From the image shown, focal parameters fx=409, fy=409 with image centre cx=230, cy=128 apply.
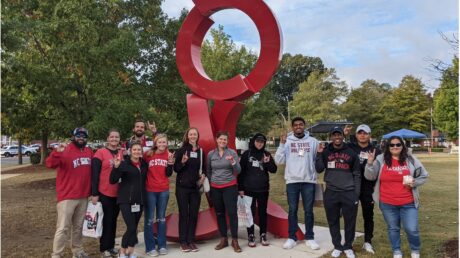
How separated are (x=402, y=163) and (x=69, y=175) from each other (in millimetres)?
4154

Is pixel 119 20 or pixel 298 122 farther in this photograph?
pixel 119 20

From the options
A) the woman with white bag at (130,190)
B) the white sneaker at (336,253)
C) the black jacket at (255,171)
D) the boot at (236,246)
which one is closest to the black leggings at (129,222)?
the woman with white bag at (130,190)

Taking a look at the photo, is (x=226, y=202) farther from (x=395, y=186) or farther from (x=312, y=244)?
(x=395, y=186)

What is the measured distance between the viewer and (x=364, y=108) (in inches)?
1855

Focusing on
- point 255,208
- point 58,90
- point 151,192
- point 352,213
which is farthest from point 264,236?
point 58,90

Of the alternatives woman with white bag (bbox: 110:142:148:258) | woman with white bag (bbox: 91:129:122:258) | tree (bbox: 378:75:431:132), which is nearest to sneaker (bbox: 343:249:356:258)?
woman with white bag (bbox: 110:142:148:258)

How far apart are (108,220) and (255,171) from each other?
83.4 inches

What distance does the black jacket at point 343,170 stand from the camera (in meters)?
5.27

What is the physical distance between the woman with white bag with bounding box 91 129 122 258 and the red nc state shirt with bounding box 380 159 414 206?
332 cm

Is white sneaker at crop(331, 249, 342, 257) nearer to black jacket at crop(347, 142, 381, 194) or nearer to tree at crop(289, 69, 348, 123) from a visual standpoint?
black jacket at crop(347, 142, 381, 194)

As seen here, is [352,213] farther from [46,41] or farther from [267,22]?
[46,41]

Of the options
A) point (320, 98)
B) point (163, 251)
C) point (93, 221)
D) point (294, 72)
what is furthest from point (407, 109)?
point (93, 221)

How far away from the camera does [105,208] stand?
5.38m

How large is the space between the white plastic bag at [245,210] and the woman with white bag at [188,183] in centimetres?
62
